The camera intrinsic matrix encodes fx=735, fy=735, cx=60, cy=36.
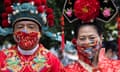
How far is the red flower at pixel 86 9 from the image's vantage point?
917 cm

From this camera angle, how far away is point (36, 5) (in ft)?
29.6

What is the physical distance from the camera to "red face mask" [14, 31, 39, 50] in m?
8.80

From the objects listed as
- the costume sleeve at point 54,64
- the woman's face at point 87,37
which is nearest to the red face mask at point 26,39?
the costume sleeve at point 54,64

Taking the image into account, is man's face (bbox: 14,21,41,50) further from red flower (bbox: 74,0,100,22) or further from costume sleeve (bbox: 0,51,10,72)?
red flower (bbox: 74,0,100,22)

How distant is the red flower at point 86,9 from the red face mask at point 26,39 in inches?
27.1

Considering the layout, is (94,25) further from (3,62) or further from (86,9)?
(3,62)

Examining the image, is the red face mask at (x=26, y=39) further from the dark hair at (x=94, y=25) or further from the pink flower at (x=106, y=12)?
the pink flower at (x=106, y=12)

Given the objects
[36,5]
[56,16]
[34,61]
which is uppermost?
[36,5]

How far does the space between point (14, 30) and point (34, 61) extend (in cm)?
45

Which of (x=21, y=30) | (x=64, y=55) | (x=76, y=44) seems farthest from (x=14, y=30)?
(x=64, y=55)

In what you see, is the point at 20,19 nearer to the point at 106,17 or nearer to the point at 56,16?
the point at 106,17

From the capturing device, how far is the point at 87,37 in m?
9.02

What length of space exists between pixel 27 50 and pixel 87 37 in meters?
0.77

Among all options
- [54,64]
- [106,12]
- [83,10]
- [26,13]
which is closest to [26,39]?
[26,13]
